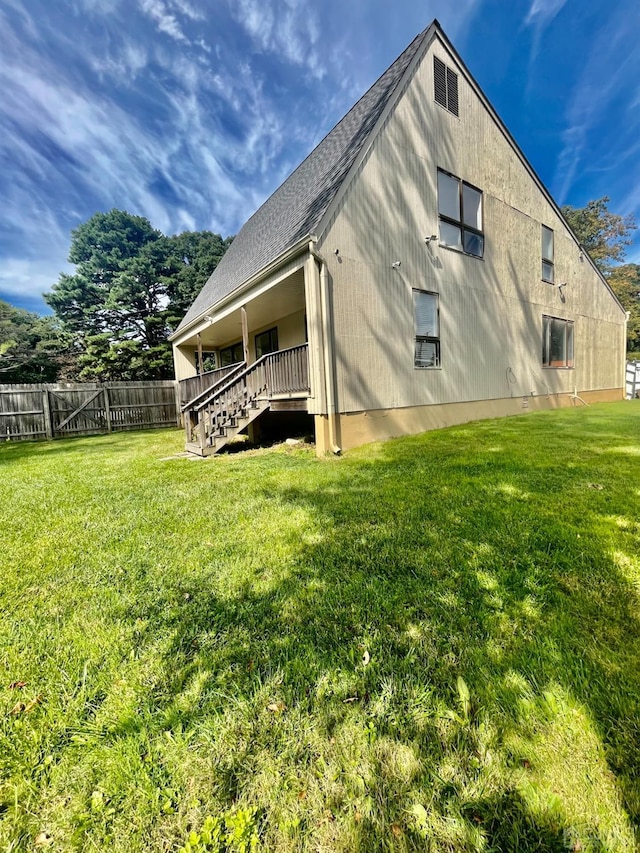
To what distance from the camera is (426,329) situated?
826 centimetres

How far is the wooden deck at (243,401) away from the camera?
743 cm

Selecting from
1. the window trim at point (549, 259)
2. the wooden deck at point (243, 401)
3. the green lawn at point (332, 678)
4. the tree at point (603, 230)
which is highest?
the tree at point (603, 230)

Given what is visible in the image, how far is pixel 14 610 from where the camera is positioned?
233cm

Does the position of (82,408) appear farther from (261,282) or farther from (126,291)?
(126,291)

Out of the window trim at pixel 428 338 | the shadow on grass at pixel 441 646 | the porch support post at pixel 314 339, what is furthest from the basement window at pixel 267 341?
the shadow on grass at pixel 441 646

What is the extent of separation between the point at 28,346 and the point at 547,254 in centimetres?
3065

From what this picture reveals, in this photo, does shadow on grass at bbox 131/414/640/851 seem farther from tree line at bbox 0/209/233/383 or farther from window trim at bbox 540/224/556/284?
tree line at bbox 0/209/233/383

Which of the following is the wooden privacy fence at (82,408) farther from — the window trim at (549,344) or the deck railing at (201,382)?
the window trim at (549,344)

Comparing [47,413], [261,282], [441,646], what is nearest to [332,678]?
[441,646]

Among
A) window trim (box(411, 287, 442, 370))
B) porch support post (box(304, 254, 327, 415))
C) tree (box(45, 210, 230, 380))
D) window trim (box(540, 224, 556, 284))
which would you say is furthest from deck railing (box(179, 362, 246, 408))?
tree (box(45, 210, 230, 380))

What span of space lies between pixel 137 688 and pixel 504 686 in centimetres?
171

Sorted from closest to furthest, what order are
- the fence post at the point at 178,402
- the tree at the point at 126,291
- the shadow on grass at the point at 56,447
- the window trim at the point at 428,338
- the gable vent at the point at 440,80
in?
the window trim at the point at 428,338 → the gable vent at the point at 440,80 → the shadow on grass at the point at 56,447 → the fence post at the point at 178,402 → the tree at the point at 126,291

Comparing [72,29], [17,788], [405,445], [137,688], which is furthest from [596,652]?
[72,29]

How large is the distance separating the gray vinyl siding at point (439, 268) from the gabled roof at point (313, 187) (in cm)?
40
